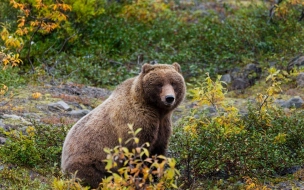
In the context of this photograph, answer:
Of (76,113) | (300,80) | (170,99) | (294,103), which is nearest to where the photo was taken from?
(170,99)

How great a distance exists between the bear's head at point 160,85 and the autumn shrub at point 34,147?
1716mm

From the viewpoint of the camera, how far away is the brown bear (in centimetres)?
657

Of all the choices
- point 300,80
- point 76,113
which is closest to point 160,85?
point 76,113

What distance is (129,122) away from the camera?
6.59m

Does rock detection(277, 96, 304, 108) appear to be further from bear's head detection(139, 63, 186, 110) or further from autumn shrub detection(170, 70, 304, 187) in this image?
bear's head detection(139, 63, 186, 110)

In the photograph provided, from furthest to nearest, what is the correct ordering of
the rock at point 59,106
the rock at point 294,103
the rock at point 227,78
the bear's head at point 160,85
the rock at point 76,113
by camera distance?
1. the rock at point 227,78
2. the rock at point 294,103
3. the rock at point 59,106
4. the rock at point 76,113
5. the bear's head at point 160,85

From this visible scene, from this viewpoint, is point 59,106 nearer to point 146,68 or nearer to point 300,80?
point 146,68

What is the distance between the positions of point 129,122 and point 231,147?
1570 millimetres

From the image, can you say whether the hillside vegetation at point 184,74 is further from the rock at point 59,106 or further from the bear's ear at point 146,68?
the bear's ear at point 146,68

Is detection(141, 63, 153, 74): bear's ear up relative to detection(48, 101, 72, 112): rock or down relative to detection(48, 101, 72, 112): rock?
up

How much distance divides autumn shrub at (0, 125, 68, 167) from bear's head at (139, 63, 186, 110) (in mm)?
1716

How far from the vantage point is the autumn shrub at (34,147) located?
756 cm

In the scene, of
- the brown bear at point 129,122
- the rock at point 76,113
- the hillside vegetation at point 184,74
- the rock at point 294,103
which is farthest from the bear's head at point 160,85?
the rock at point 294,103

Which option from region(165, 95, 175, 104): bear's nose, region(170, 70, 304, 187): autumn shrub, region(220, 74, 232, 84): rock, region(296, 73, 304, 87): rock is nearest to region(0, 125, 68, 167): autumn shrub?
region(170, 70, 304, 187): autumn shrub
